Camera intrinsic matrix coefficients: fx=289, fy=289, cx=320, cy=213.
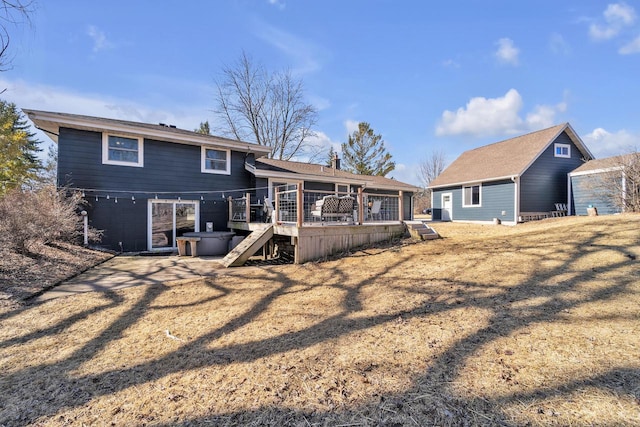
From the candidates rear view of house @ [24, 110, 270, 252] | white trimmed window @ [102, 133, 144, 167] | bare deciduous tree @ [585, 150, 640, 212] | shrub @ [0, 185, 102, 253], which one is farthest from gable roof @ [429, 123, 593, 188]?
shrub @ [0, 185, 102, 253]

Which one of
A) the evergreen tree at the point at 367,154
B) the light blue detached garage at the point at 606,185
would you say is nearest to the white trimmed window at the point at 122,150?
the light blue detached garage at the point at 606,185

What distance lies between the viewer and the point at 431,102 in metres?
19.3

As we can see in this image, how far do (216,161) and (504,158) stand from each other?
15.1 meters

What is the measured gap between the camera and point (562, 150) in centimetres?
1523

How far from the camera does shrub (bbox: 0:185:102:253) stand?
6461 millimetres

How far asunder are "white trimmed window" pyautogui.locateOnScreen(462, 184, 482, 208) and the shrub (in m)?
17.7

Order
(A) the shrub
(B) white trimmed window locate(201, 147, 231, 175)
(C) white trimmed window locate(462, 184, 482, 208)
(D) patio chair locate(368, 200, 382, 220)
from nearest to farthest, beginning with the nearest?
1. (A) the shrub
2. (D) patio chair locate(368, 200, 382, 220)
3. (B) white trimmed window locate(201, 147, 231, 175)
4. (C) white trimmed window locate(462, 184, 482, 208)

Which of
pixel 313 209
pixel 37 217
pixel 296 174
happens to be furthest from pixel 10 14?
pixel 296 174

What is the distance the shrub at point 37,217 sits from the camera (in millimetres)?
6461

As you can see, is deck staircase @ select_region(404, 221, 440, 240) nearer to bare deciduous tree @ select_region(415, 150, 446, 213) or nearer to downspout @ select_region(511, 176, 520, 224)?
downspout @ select_region(511, 176, 520, 224)

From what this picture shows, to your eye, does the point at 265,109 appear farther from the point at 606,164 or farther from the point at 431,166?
the point at 431,166

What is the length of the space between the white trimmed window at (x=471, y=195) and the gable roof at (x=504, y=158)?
1.73 feet

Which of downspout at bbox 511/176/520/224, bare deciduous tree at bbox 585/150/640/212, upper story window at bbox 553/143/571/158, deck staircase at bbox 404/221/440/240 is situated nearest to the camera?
deck staircase at bbox 404/221/440/240

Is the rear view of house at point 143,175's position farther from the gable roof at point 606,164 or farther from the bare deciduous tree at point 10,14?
the gable roof at point 606,164
